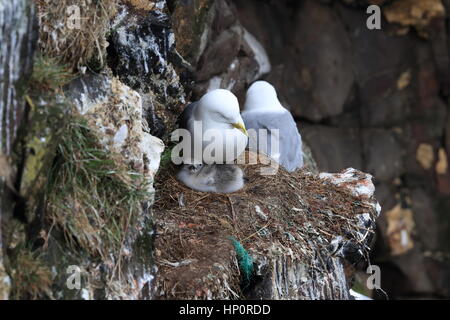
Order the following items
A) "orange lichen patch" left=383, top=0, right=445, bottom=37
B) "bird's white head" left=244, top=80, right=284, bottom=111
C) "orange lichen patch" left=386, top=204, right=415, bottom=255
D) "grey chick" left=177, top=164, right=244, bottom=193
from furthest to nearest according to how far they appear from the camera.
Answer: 1. "orange lichen patch" left=386, top=204, right=415, bottom=255
2. "orange lichen patch" left=383, top=0, right=445, bottom=37
3. "bird's white head" left=244, top=80, right=284, bottom=111
4. "grey chick" left=177, top=164, right=244, bottom=193

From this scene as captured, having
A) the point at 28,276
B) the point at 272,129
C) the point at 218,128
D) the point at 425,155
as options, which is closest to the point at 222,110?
the point at 218,128

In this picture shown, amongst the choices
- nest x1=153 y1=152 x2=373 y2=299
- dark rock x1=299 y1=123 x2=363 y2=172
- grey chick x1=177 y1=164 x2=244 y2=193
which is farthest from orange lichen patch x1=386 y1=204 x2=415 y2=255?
grey chick x1=177 y1=164 x2=244 y2=193

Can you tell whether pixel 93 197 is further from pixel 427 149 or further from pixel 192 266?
pixel 427 149

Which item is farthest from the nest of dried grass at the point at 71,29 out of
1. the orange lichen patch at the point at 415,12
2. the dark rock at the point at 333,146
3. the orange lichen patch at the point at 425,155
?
the orange lichen patch at the point at 425,155

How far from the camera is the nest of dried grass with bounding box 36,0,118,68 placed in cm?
331

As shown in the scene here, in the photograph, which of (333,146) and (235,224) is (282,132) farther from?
Answer: (333,146)

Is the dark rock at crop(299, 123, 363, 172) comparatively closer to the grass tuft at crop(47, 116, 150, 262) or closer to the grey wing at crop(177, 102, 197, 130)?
the grey wing at crop(177, 102, 197, 130)

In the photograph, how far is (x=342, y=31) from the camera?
28.1ft

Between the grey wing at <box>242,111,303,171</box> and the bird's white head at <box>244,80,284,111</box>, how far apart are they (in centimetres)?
12

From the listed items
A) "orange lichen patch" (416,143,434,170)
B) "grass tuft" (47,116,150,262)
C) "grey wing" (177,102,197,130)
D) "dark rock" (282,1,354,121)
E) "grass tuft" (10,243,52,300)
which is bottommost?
"grass tuft" (10,243,52,300)

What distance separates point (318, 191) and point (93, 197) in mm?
1907

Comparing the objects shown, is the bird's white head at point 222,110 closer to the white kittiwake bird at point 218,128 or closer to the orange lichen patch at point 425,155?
the white kittiwake bird at point 218,128

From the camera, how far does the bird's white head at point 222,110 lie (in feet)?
13.6

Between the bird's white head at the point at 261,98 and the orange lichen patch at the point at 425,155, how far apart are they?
3.84m
